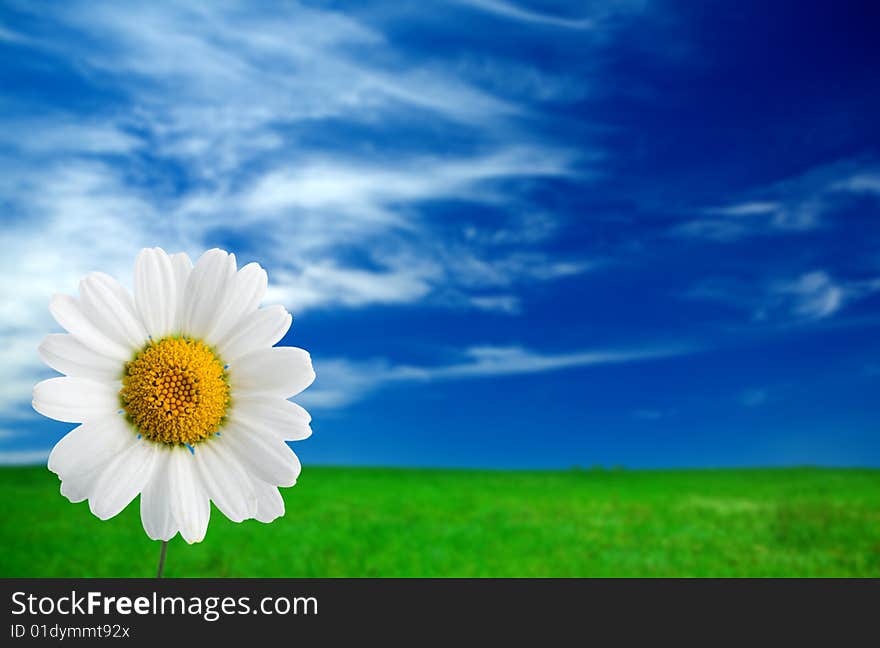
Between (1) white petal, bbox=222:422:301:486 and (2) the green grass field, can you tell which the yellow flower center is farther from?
(2) the green grass field

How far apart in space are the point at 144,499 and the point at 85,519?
20.0ft

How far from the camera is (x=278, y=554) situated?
5758mm

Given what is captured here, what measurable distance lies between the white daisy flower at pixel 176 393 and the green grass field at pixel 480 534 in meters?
4.15

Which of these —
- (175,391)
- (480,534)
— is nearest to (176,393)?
(175,391)

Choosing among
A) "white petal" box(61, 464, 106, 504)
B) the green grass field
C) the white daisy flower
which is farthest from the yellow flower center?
the green grass field

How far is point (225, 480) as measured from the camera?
4.50ft

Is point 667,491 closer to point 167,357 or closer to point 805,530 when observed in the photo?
point 805,530

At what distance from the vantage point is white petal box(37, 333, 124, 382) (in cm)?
135

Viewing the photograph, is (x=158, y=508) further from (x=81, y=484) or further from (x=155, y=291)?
(x=155, y=291)

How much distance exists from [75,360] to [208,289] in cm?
25

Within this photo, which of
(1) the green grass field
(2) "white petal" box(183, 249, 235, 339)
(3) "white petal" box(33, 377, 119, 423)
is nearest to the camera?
(3) "white petal" box(33, 377, 119, 423)

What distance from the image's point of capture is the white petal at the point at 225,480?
52.4 inches
